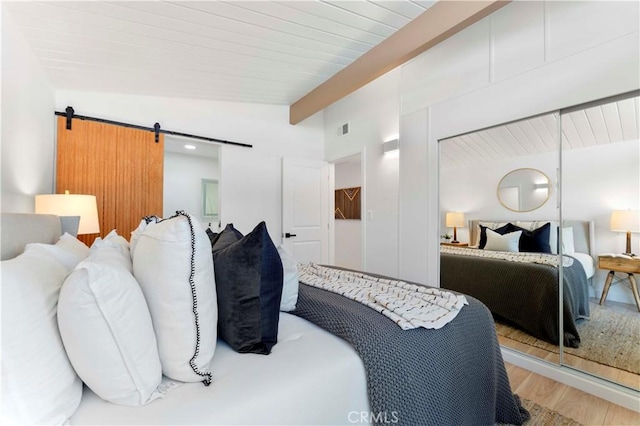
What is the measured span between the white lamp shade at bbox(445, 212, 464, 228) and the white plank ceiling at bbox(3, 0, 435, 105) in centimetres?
172

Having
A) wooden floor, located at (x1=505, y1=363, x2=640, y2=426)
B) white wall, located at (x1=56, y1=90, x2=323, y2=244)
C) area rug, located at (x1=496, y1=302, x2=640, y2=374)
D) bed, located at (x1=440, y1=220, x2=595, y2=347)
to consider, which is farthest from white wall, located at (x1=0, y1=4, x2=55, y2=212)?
area rug, located at (x1=496, y1=302, x2=640, y2=374)

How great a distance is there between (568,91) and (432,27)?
1053 millimetres

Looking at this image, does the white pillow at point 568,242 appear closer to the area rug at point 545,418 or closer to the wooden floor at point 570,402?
the wooden floor at point 570,402

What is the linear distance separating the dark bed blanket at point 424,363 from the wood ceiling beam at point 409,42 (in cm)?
192

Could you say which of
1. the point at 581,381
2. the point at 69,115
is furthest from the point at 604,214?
the point at 69,115

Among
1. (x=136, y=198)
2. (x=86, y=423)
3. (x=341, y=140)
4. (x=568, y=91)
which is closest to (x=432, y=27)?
(x=568, y=91)

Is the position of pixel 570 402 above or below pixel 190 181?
below

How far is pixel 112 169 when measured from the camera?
2.90m

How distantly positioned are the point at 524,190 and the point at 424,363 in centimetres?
188

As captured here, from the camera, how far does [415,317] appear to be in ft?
3.78

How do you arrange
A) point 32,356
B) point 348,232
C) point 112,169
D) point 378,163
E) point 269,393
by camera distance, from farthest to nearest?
point 348,232, point 378,163, point 112,169, point 269,393, point 32,356

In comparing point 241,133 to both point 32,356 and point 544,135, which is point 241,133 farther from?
point 32,356

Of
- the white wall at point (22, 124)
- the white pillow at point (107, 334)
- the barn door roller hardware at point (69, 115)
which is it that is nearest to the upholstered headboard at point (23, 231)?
the white wall at point (22, 124)

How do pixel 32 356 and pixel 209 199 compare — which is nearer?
pixel 32 356
